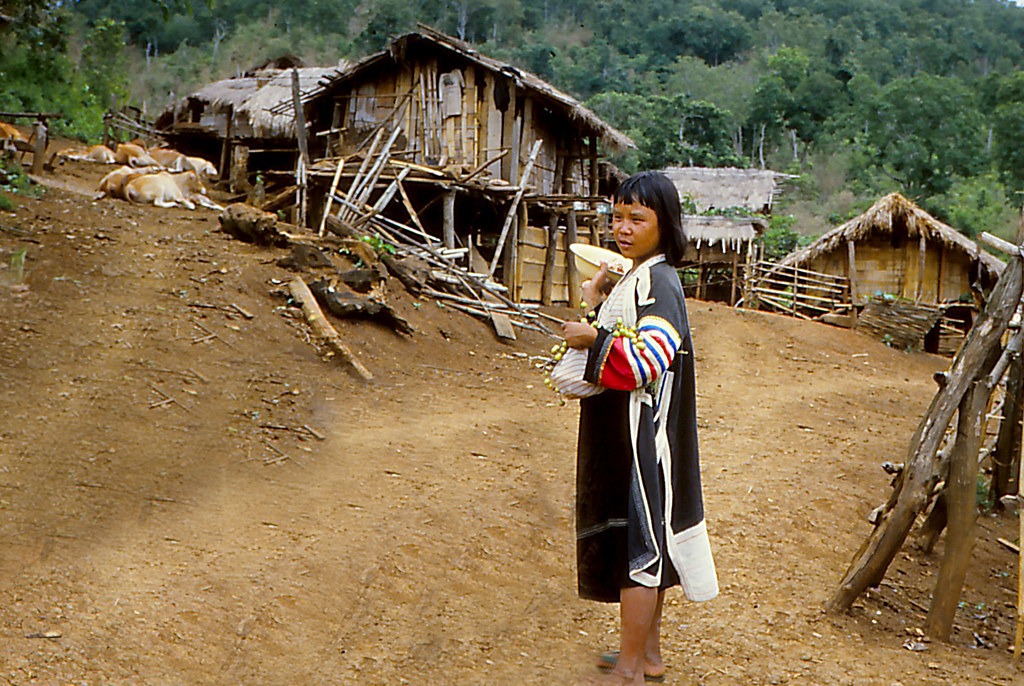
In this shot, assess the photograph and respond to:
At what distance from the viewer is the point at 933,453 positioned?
434 cm

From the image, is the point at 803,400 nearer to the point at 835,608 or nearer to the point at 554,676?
the point at 835,608

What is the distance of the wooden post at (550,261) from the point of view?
1714 cm

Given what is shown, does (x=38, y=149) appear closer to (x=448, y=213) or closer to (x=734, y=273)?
(x=448, y=213)

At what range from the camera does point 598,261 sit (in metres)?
3.56

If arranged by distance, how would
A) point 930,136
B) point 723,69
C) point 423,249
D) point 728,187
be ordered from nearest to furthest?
point 423,249 → point 728,187 → point 930,136 → point 723,69

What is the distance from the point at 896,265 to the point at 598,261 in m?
17.8

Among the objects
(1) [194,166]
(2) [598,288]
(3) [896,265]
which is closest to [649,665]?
(2) [598,288]

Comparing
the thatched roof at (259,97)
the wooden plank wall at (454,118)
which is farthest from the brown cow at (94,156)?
the wooden plank wall at (454,118)

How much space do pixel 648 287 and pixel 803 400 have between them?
25.4 feet

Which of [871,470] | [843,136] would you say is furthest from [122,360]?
[843,136]

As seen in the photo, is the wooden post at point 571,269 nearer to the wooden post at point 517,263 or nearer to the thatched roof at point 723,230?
the wooden post at point 517,263

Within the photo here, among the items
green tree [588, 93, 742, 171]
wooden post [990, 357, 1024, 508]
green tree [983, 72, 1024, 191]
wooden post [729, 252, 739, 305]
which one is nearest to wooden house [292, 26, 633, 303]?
wooden post [729, 252, 739, 305]

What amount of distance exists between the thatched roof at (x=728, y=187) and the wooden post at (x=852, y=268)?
10.8 metres

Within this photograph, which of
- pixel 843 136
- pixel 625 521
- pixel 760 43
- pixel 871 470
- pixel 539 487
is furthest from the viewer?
pixel 760 43
